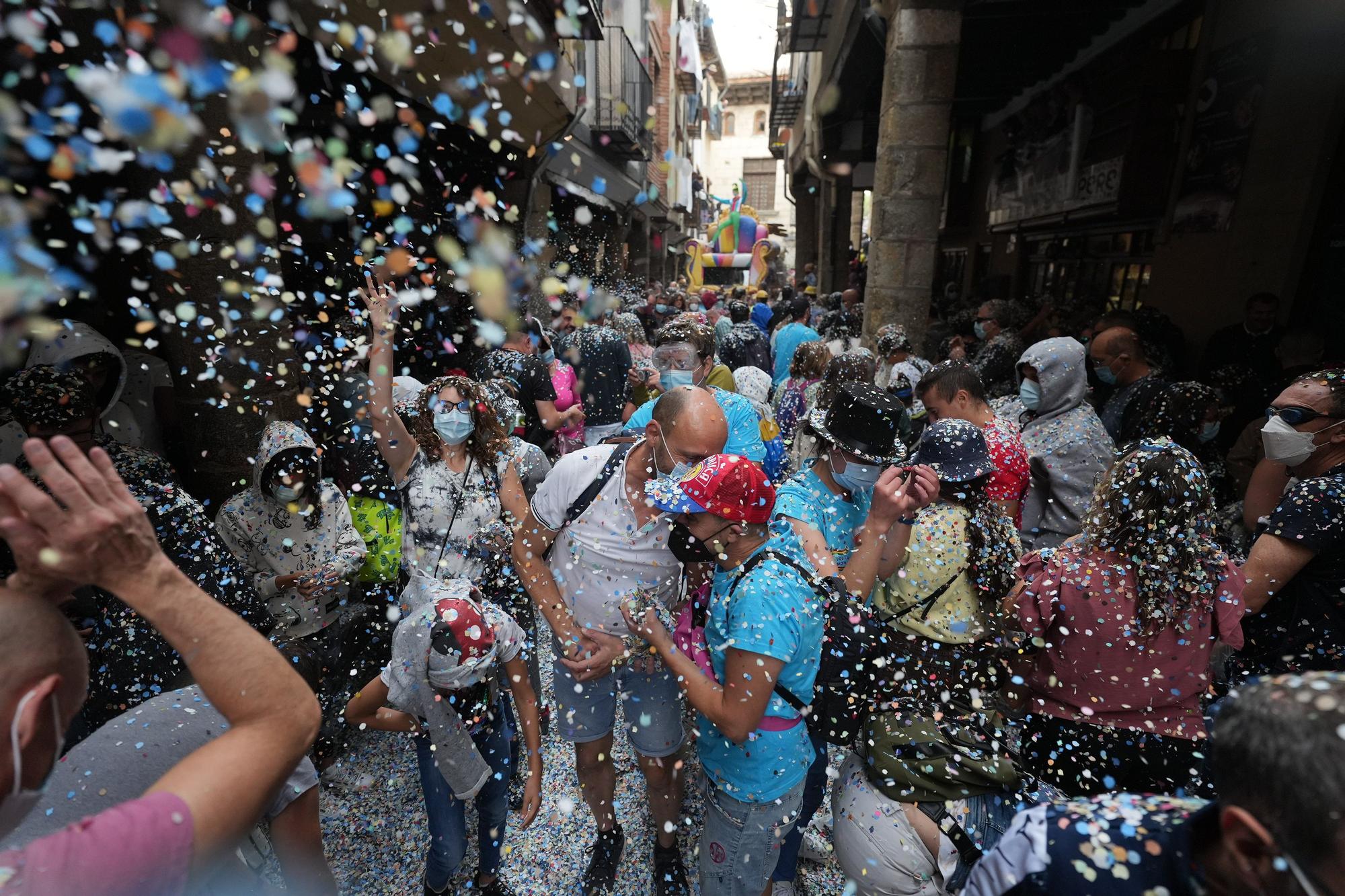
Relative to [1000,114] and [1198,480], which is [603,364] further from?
[1000,114]

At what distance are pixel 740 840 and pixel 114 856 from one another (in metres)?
1.71

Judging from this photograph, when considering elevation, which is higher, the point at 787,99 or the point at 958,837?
the point at 787,99

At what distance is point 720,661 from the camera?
6.13 ft

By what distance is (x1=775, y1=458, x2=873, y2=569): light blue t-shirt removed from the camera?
98.0 inches

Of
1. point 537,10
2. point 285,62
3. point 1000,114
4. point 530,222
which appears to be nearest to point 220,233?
point 285,62

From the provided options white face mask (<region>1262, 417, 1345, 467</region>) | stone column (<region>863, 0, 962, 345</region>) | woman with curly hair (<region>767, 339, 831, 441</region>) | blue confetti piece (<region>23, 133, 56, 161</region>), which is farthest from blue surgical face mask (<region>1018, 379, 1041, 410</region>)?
blue confetti piece (<region>23, 133, 56, 161</region>)

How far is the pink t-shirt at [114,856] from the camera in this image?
0.83 m

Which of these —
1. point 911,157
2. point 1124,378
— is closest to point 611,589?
point 1124,378

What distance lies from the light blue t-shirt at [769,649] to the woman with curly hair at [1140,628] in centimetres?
80

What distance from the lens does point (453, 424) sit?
2.72 m

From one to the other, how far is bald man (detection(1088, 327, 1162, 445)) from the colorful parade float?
23.1 meters

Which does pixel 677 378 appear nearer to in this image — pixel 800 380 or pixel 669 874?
pixel 800 380

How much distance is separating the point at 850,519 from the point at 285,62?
4818 mm

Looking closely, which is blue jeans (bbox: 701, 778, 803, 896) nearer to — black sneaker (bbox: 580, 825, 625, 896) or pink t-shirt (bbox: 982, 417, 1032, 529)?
black sneaker (bbox: 580, 825, 625, 896)
